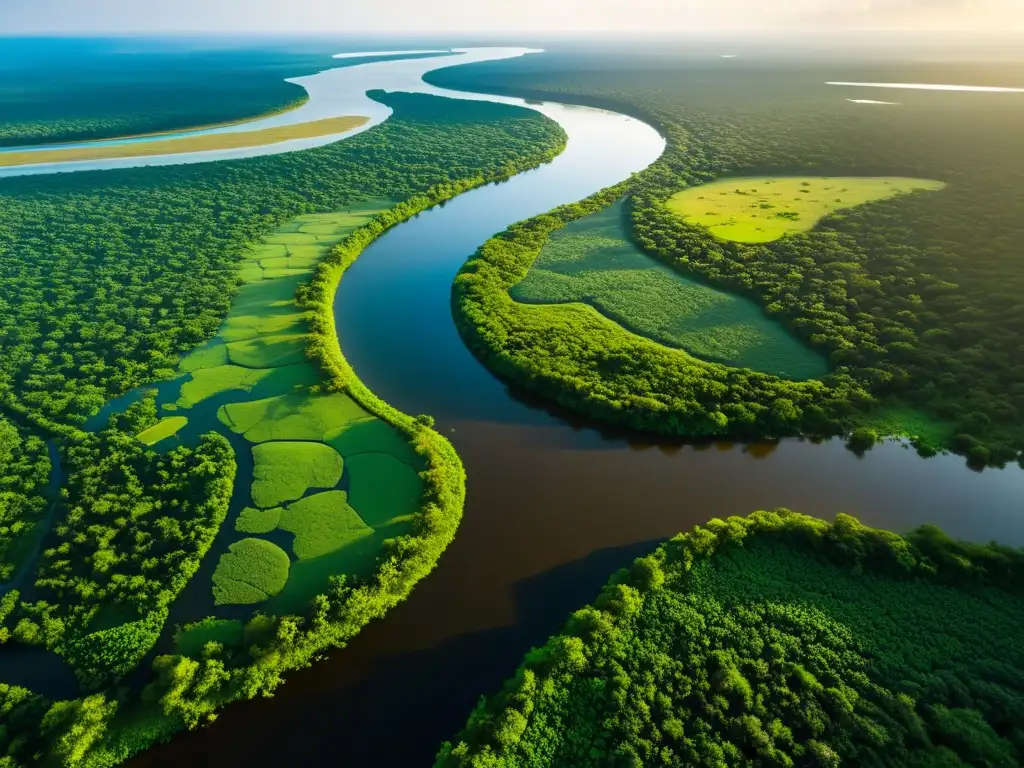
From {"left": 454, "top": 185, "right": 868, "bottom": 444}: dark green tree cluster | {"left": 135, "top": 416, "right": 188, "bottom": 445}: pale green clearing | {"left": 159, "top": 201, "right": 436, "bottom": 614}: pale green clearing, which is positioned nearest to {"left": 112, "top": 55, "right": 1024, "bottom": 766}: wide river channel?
{"left": 454, "top": 185, "right": 868, "bottom": 444}: dark green tree cluster

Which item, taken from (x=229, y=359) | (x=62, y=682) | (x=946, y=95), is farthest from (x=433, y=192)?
(x=946, y=95)

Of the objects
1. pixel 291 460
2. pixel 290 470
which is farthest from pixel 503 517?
pixel 291 460

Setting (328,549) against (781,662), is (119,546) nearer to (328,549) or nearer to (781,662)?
(328,549)

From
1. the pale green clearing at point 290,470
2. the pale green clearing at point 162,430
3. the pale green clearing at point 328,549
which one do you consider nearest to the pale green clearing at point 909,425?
the pale green clearing at point 328,549

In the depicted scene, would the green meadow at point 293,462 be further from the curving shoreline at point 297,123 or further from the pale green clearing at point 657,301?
the curving shoreline at point 297,123

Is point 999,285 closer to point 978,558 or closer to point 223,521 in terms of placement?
point 978,558

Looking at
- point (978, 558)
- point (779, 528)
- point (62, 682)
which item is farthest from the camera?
point (779, 528)
